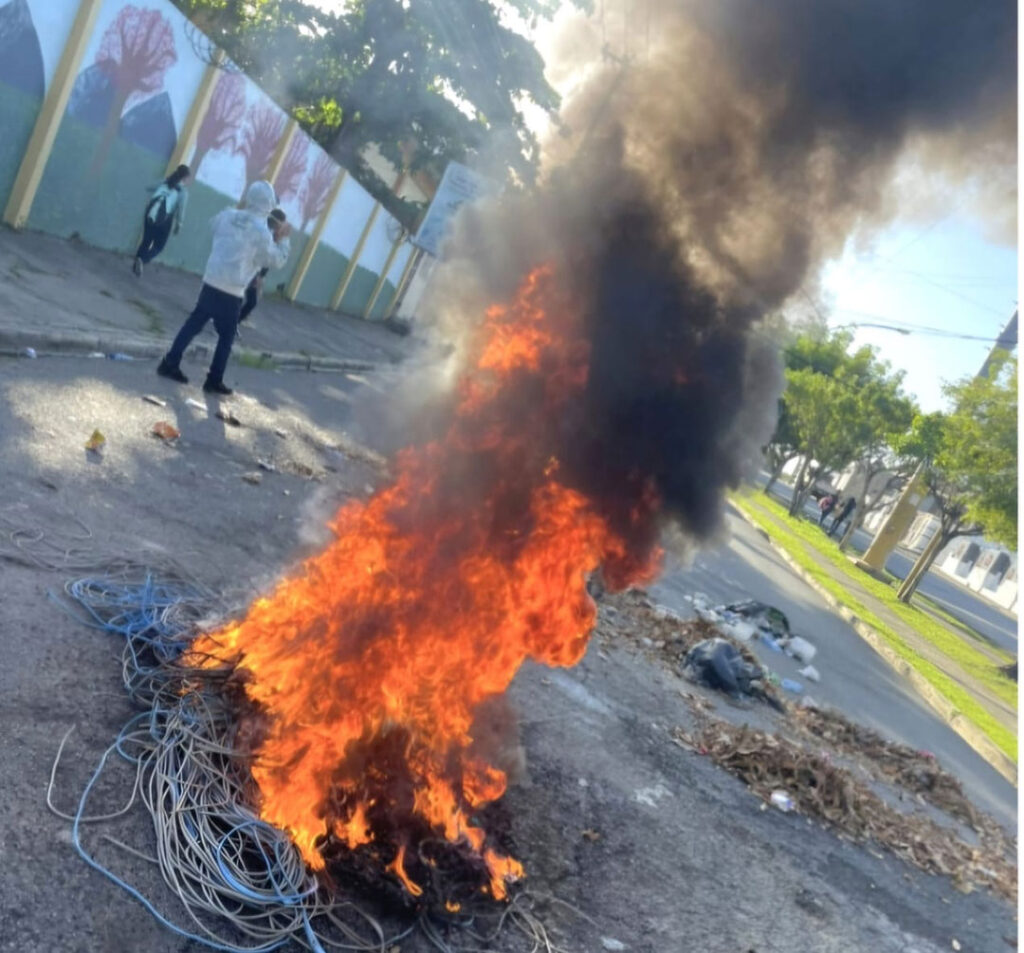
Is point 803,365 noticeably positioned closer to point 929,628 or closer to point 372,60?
point 929,628

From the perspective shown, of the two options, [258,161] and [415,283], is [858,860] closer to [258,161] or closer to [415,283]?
[258,161]

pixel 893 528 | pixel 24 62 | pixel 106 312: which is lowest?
pixel 106 312

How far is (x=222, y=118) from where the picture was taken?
16188 millimetres

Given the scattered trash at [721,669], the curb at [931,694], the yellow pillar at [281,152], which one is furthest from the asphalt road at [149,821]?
the yellow pillar at [281,152]

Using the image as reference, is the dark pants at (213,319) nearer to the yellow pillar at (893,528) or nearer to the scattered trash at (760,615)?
the scattered trash at (760,615)

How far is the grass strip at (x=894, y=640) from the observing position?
12.2 metres

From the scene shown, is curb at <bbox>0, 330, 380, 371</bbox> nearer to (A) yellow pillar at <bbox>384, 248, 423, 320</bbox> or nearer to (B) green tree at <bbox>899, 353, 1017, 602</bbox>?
(B) green tree at <bbox>899, 353, 1017, 602</bbox>

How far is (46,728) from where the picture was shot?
3215 mm

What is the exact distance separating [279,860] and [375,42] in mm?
21879

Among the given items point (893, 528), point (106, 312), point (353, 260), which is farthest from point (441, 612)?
point (893, 528)

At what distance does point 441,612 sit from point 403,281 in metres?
29.3

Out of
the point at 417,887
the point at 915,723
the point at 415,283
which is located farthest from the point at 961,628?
the point at 417,887

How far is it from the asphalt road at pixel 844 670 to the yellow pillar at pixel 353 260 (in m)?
14.1

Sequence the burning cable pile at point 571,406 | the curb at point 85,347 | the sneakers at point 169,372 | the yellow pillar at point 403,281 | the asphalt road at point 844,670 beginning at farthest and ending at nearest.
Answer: the yellow pillar at point 403,281, the asphalt road at point 844,670, the sneakers at point 169,372, the curb at point 85,347, the burning cable pile at point 571,406
